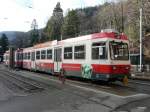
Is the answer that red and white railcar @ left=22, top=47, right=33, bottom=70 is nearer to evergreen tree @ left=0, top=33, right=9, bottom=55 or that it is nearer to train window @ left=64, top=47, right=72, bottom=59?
train window @ left=64, top=47, right=72, bottom=59

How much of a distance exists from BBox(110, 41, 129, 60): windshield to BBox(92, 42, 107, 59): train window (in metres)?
0.48

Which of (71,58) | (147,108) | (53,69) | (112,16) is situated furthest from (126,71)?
(112,16)

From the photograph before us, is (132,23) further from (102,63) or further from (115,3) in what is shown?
(102,63)

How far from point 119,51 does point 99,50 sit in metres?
1.29

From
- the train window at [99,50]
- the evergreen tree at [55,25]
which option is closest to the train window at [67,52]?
the train window at [99,50]

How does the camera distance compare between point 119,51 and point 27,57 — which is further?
point 27,57

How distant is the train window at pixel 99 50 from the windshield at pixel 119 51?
0.48 meters

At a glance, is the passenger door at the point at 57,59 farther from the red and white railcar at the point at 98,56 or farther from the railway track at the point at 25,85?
the railway track at the point at 25,85

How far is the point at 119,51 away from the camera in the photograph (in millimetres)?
23859

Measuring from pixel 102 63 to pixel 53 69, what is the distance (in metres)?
12.1

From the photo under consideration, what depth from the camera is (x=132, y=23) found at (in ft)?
203

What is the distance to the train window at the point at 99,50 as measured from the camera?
23438 mm

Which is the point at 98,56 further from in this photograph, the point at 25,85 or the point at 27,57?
the point at 27,57

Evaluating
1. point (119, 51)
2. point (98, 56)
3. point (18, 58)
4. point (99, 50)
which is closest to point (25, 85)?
point (98, 56)
